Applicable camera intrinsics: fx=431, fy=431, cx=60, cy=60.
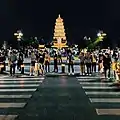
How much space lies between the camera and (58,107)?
13.2 meters

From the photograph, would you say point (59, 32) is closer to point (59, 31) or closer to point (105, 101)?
point (59, 31)

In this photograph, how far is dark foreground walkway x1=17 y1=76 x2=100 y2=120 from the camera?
11.5 metres

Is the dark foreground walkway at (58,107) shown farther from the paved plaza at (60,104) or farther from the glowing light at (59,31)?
the glowing light at (59,31)

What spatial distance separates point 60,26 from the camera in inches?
4441

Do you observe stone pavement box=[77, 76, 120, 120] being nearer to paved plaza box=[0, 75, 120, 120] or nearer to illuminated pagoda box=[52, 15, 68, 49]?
paved plaza box=[0, 75, 120, 120]

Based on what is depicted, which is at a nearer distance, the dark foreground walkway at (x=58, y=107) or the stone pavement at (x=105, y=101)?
the dark foreground walkway at (x=58, y=107)

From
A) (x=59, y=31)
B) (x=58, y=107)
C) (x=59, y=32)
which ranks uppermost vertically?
(x=59, y=31)

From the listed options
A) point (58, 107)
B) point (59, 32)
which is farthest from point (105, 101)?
point (59, 32)

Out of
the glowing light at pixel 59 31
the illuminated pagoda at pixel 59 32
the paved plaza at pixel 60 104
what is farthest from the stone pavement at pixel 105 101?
the glowing light at pixel 59 31

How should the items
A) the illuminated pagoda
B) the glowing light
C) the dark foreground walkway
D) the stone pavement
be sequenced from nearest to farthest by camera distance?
the dark foreground walkway < the stone pavement < the illuminated pagoda < the glowing light

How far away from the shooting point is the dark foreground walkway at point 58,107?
11.5m

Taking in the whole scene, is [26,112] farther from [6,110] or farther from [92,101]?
[92,101]

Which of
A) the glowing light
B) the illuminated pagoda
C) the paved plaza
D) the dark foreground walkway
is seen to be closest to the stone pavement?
the paved plaza

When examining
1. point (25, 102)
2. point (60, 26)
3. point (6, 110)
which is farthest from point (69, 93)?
point (60, 26)
